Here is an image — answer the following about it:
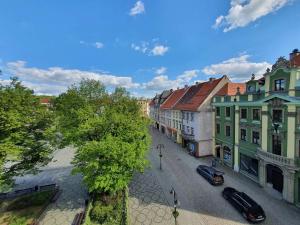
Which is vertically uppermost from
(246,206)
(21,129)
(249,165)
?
(21,129)

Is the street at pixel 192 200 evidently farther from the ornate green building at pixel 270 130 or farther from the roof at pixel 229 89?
the roof at pixel 229 89

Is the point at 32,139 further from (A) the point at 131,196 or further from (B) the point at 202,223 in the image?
(B) the point at 202,223

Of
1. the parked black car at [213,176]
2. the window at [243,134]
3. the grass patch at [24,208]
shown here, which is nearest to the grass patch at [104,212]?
the grass patch at [24,208]

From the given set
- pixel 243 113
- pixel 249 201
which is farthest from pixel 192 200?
pixel 243 113

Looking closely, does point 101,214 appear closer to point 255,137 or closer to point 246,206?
point 246,206

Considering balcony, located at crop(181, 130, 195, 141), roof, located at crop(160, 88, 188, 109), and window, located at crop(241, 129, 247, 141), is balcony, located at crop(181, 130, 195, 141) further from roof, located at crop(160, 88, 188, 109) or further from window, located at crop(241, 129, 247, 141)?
roof, located at crop(160, 88, 188, 109)
